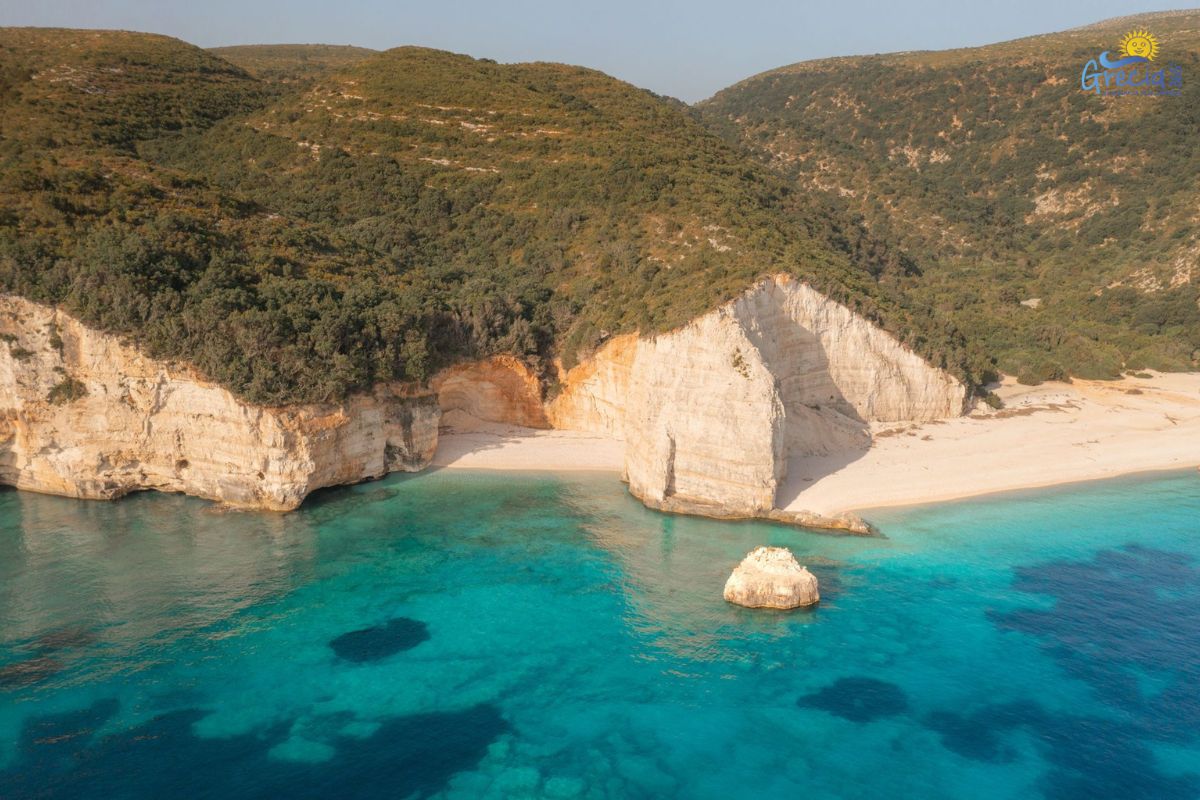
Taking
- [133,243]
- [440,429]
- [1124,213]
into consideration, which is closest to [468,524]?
[440,429]

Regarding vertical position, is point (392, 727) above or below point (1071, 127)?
below

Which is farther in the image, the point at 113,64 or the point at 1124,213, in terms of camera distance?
the point at 1124,213

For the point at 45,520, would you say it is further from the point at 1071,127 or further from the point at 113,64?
→ the point at 1071,127

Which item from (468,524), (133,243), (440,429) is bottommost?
(468,524)

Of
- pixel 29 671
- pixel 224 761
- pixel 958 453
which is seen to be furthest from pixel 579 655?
pixel 958 453

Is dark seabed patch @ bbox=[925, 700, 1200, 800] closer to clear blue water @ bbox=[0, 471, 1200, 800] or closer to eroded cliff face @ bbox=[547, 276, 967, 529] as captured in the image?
clear blue water @ bbox=[0, 471, 1200, 800]

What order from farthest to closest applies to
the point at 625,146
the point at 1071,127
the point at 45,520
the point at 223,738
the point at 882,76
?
the point at 882,76, the point at 1071,127, the point at 625,146, the point at 45,520, the point at 223,738

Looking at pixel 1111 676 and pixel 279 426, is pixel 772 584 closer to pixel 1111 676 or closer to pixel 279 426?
→ pixel 1111 676
